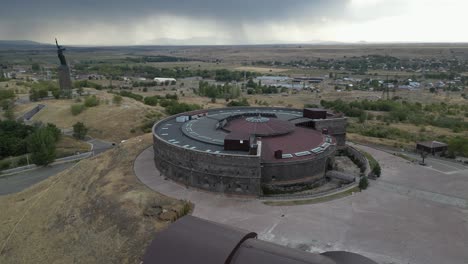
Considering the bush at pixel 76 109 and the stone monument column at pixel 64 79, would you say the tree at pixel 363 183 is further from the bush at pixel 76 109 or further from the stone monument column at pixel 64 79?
the stone monument column at pixel 64 79

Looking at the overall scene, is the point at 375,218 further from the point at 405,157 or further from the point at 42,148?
the point at 42,148

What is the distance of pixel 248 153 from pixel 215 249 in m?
23.0

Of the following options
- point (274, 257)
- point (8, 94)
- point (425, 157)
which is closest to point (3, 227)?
point (274, 257)

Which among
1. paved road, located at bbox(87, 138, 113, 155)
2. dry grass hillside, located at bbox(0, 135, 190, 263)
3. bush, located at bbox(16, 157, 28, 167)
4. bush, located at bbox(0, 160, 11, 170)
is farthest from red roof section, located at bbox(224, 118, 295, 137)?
bush, located at bbox(0, 160, 11, 170)

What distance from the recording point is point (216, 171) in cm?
3772

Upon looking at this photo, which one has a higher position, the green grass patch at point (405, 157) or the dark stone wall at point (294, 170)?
the dark stone wall at point (294, 170)

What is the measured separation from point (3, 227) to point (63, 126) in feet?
162

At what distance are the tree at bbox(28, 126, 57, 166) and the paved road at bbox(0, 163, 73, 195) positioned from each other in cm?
150

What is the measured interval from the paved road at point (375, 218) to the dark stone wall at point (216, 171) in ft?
3.98

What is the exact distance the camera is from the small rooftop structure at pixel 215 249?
15.9 m

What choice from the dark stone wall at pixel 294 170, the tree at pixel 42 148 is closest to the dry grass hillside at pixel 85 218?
the dark stone wall at pixel 294 170

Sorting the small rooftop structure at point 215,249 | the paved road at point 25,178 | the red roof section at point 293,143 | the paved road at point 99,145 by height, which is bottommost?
the paved road at point 25,178

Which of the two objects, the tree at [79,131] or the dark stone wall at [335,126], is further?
the tree at [79,131]

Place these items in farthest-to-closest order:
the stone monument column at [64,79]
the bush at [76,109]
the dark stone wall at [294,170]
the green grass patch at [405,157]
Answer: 1. the stone monument column at [64,79]
2. the bush at [76,109]
3. the green grass patch at [405,157]
4. the dark stone wall at [294,170]
